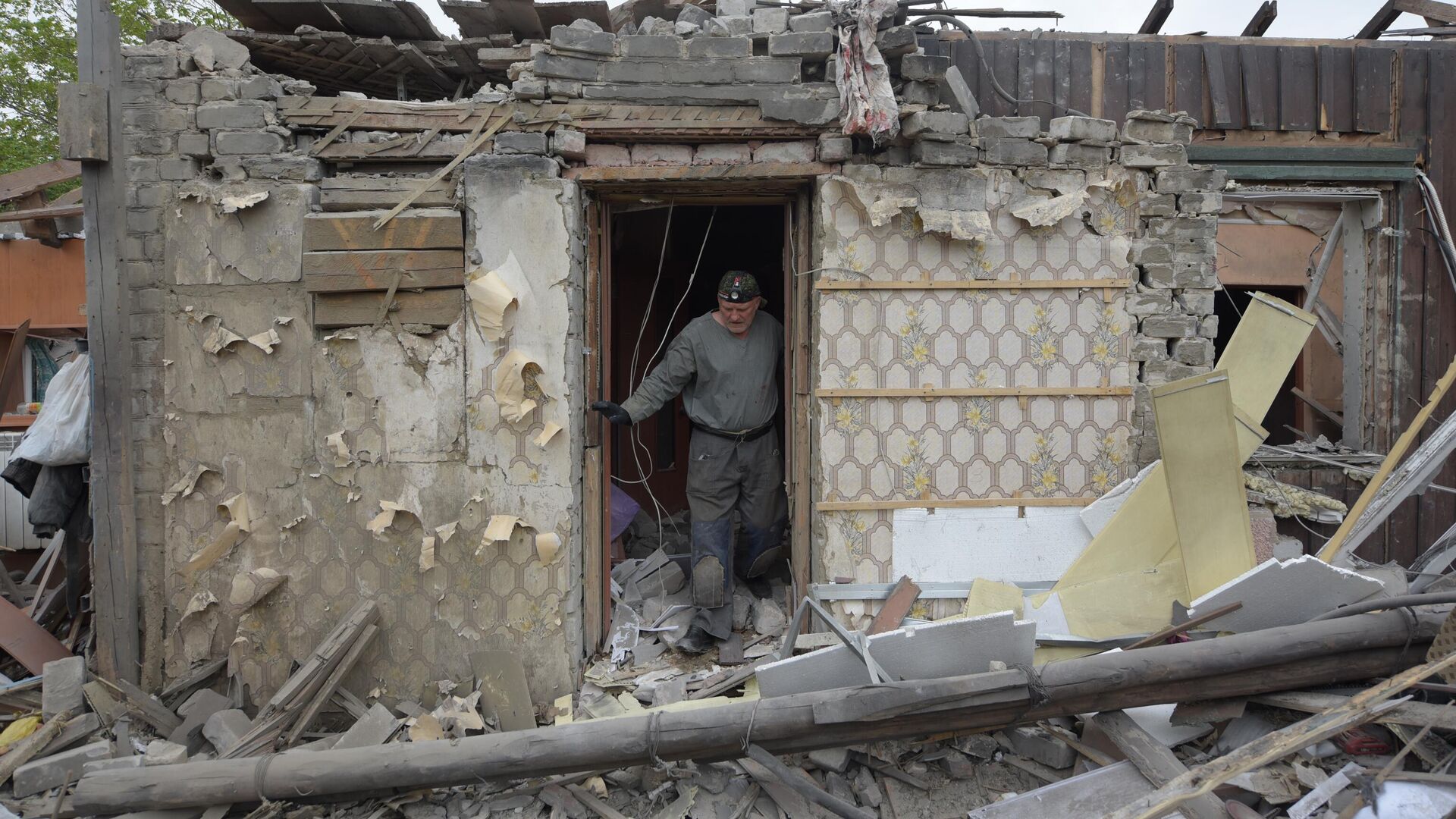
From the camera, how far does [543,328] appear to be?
4.00m

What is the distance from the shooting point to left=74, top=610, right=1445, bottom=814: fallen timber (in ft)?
10.3

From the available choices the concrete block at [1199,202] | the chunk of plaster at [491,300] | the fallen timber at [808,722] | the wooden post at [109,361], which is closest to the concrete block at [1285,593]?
the fallen timber at [808,722]

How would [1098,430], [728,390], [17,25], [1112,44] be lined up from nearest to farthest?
1. [1098,430]
2. [728,390]
3. [1112,44]
4. [17,25]

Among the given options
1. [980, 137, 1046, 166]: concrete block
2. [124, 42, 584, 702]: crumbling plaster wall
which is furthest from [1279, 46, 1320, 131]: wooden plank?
[124, 42, 584, 702]: crumbling plaster wall

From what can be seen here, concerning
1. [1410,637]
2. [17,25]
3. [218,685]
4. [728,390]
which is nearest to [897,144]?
[728,390]

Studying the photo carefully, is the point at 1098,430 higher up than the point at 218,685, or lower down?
higher up

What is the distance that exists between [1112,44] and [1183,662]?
4.09 m

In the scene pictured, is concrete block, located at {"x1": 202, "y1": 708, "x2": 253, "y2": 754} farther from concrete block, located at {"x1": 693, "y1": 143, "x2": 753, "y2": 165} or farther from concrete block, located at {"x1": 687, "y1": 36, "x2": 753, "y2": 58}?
concrete block, located at {"x1": 687, "y1": 36, "x2": 753, "y2": 58}

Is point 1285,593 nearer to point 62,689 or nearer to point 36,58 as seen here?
point 62,689

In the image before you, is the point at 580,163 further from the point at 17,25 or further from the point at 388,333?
the point at 17,25

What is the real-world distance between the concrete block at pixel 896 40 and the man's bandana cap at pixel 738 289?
1363 mm

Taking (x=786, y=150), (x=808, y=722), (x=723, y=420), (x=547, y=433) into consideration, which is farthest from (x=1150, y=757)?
(x=786, y=150)

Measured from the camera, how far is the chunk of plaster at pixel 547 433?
396 cm

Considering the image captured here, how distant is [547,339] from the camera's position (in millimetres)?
3998
